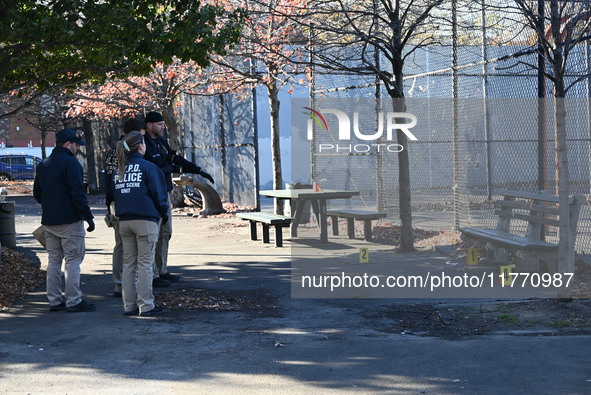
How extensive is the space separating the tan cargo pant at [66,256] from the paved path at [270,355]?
226 millimetres

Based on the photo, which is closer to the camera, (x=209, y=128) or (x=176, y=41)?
(x=176, y=41)

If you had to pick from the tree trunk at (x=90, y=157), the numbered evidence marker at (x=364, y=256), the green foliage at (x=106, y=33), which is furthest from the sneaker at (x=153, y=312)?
the tree trunk at (x=90, y=157)

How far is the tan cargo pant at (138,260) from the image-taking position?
333 inches

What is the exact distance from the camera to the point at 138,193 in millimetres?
8383

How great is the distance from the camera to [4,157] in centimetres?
4897

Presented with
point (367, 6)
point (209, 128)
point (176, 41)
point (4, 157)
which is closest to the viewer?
point (176, 41)

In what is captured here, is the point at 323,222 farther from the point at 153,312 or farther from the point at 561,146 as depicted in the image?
the point at 561,146

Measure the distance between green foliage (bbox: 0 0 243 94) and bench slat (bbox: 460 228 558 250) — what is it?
14.3 feet

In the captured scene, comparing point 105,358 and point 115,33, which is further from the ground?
point 115,33

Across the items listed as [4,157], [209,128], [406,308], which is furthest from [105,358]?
[4,157]

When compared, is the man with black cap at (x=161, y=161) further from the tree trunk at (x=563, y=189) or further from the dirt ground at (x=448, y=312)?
the tree trunk at (x=563, y=189)

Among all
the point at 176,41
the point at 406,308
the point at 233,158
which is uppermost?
the point at 176,41

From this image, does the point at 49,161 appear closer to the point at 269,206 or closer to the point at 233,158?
the point at 233,158

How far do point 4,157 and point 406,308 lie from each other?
146 ft
